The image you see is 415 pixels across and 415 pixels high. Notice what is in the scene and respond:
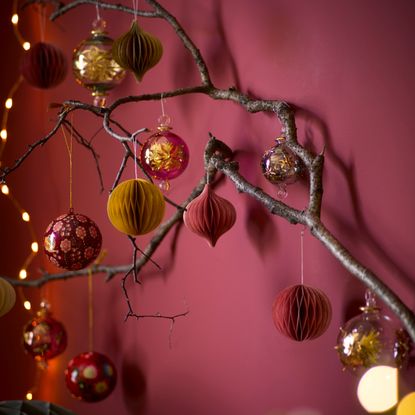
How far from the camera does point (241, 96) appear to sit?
1.26 meters

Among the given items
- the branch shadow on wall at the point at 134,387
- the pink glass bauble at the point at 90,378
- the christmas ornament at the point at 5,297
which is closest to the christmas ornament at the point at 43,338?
the pink glass bauble at the point at 90,378

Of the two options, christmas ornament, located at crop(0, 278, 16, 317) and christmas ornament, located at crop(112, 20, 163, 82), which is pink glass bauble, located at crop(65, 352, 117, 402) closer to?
christmas ornament, located at crop(0, 278, 16, 317)

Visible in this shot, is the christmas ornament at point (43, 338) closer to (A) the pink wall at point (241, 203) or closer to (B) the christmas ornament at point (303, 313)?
(A) the pink wall at point (241, 203)

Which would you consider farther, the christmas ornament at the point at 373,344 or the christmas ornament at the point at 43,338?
the christmas ornament at the point at 43,338

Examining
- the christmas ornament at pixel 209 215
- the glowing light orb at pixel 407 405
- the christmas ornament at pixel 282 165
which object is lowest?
the glowing light orb at pixel 407 405

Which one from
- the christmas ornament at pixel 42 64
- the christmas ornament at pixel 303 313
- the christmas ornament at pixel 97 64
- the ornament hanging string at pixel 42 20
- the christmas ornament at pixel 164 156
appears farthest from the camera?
the ornament hanging string at pixel 42 20

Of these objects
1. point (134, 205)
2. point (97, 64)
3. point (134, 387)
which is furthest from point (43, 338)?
point (97, 64)

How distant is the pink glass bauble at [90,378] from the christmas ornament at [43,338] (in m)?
0.14

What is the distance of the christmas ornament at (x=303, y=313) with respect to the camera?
104cm

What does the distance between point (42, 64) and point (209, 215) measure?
2.84 ft

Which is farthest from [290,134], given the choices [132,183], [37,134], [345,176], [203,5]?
[37,134]

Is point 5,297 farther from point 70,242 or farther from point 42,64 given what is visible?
point 42,64

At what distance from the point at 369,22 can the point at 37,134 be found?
1378 millimetres

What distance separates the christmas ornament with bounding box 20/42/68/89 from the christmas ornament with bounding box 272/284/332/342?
3.59 ft
